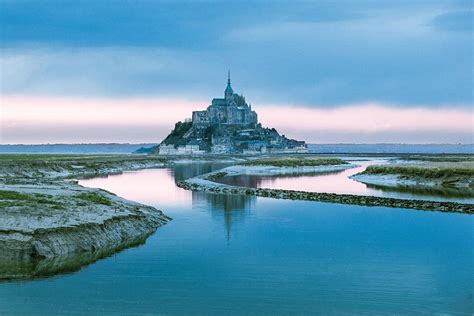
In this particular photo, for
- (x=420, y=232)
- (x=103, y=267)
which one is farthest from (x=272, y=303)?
(x=420, y=232)

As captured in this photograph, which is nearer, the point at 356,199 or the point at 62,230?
the point at 62,230

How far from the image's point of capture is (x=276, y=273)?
977 inches

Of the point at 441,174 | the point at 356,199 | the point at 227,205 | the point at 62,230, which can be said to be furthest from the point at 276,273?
the point at 441,174

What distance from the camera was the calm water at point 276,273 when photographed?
20.4 m

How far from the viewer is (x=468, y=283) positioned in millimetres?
23359

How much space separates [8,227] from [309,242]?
49.7 ft

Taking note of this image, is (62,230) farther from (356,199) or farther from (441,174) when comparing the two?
(441,174)

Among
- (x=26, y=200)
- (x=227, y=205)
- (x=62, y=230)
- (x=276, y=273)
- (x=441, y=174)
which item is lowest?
(x=276, y=273)

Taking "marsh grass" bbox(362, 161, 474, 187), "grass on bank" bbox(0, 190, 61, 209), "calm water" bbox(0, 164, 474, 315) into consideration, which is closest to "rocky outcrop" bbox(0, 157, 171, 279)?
"grass on bank" bbox(0, 190, 61, 209)

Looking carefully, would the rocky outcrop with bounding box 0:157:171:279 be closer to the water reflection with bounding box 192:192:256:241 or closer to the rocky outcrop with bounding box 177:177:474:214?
the water reflection with bounding box 192:192:256:241

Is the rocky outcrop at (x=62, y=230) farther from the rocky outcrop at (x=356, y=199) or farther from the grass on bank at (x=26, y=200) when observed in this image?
the rocky outcrop at (x=356, y=199)

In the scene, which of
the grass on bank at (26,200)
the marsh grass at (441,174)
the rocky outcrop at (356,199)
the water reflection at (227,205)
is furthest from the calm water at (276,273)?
the marsh grass at (441,174)

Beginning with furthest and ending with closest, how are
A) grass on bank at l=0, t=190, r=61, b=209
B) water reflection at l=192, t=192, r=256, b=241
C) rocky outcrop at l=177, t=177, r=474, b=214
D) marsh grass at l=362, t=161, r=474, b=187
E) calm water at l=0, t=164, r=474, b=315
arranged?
marsh grass at l=362, t=161, r=474, b=187, rocky outcrop at l=177, t=177, r=474, b=214, water reflection at l=192, t=192, r=256, b=241, grass on bank at l=0, t=190, r=61, b=209, calm water at l=0, t=164, r=474, b=315

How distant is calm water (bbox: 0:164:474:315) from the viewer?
2044 cm
